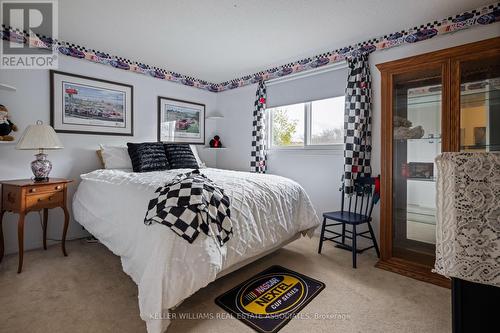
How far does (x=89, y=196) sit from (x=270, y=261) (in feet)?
6.21

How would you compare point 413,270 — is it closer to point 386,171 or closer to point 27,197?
point 386,171

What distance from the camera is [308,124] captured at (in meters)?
3.43

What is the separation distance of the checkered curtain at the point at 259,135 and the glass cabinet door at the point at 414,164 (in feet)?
6.00

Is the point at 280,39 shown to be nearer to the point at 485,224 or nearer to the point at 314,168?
the point at 314,168

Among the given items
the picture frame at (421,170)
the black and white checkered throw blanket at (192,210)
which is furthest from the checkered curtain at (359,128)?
the black and white checkered throw blanket at (192,210)

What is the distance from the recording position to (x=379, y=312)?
162 cm

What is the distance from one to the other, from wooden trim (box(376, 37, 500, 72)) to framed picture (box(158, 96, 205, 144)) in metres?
2.84

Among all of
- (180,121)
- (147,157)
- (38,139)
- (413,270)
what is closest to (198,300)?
(147,157)

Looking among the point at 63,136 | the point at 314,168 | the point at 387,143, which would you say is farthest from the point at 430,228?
the point at 63,136

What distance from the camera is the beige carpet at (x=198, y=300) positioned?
148 cm

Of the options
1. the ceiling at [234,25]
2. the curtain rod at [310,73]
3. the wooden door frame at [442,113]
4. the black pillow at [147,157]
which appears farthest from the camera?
the curtain rod at [310,73]

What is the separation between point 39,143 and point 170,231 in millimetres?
1849

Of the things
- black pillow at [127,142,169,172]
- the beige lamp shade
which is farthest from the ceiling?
black pillow at [127,142,169,172]

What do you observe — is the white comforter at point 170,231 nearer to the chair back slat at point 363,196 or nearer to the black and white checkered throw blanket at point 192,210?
the black and white checkered throw blanket at point 192,210
